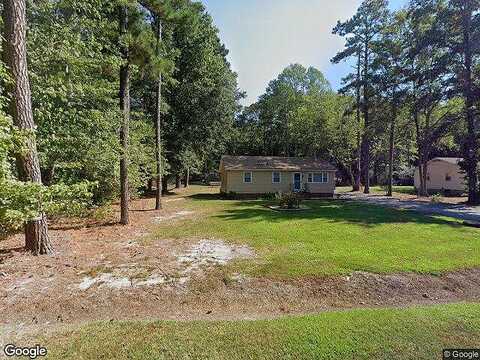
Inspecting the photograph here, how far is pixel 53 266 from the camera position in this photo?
22.5 ft

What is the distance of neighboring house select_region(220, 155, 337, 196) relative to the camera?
974 inches

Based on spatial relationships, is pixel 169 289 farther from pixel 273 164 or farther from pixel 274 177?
pixel 273 164

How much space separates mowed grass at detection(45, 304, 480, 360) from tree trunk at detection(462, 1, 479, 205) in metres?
19.0

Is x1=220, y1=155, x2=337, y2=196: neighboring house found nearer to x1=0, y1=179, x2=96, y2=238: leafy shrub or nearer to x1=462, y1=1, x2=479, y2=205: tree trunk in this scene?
x1=462, y1=1, x2=479, y2=205: tree trunk

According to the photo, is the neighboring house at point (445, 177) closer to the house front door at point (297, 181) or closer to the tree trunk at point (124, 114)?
the house front door at point (297, 181)

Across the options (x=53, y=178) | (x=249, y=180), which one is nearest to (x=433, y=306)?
(x=53, y=178)

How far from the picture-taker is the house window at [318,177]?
25.9 metres

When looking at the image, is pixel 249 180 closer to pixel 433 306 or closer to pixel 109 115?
pixel 109 115

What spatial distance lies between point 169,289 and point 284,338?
2579mm

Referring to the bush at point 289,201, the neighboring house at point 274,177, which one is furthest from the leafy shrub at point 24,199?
the neighboring house at point 274,177

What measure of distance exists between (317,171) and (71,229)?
19.5 metres

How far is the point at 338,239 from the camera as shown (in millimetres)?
9812

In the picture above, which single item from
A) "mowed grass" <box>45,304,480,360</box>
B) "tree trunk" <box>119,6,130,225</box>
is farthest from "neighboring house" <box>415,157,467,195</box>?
"mowed grass" <box>45,304,480,360</box>

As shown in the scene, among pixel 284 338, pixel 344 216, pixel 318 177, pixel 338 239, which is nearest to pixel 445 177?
pixel 318 177
